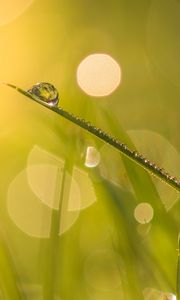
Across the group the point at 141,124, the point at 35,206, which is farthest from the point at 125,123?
the point at 35,206

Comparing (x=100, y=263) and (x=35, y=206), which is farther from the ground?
(x=35, y=206)

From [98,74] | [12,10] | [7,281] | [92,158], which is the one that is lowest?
[7,281]

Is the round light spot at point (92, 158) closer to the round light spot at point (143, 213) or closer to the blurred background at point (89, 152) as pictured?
the blurred background at point (89, 152)

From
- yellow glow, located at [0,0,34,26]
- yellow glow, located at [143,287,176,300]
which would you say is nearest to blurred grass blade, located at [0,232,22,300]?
yellow glow, located at [143,287,176,300]

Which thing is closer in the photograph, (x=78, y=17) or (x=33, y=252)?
(x=33, y=252)

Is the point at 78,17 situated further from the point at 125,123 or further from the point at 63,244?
the point at 63,244

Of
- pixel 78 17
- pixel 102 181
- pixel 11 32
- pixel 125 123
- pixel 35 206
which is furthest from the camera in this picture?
pixel 78 17

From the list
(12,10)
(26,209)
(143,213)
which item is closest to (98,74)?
(12,10)

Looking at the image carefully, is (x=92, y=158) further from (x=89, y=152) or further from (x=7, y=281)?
(x=7, y=281)
